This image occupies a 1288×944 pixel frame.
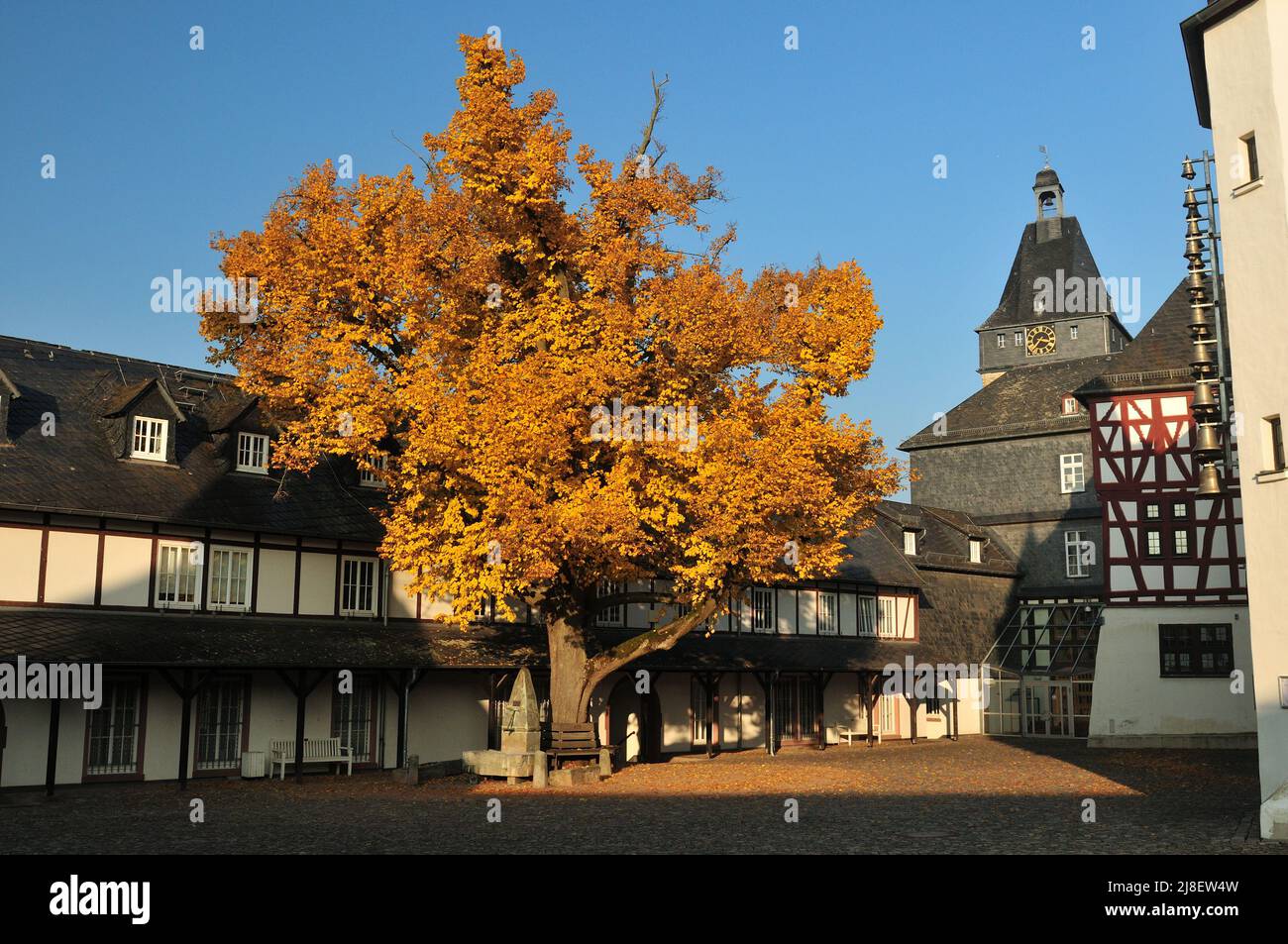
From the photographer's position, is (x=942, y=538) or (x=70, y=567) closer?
(x=70, y=567)

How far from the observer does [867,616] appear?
45.7 meters

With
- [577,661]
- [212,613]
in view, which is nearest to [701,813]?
[577,661]

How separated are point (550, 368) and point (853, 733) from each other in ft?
78.7

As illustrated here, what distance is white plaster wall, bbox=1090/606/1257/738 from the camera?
35344mm

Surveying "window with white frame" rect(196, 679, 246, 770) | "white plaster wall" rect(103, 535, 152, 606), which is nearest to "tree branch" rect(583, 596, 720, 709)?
"window with white frame" rect(196, 679, 246, 770)

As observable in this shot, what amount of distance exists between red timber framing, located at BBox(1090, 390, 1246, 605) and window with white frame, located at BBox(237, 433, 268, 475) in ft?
80.1

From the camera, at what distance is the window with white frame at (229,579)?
2762cm

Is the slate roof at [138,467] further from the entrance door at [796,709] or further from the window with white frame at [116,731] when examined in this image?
the entrance door at [796,709]

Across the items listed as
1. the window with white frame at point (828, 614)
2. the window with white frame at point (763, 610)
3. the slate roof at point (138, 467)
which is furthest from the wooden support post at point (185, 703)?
the window with white frame at point (828, 614)

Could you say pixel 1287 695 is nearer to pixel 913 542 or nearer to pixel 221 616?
pixel 221 616

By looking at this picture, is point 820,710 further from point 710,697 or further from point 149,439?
point 149,439

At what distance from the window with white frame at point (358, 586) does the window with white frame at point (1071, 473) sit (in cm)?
3137
